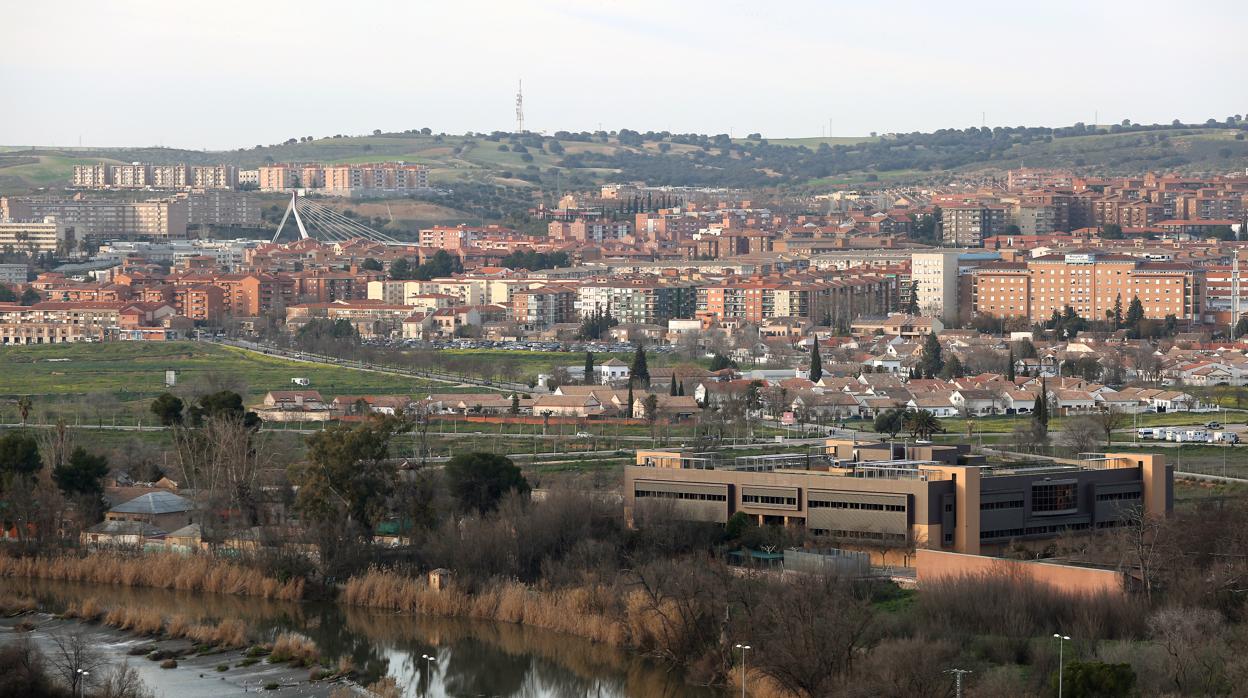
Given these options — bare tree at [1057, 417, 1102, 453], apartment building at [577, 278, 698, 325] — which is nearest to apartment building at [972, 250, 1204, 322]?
apartment building at [577, 278, 698, 325]

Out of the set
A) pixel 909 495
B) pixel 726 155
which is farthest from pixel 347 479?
pixel 726 155

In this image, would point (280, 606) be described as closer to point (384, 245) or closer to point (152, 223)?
point (384, 245)

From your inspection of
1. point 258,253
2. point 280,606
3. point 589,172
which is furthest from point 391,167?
point 280,606

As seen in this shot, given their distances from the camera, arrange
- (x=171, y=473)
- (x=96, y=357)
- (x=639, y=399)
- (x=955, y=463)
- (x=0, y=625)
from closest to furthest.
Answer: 1. (x=0, y=625)
2. (x=955, y=463)
3. (x=171, y=473)
4. (x=639, y=399)
5. (x=96, y=357)

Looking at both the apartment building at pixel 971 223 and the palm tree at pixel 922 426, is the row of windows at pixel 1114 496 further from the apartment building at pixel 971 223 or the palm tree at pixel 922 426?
the apartment building at pixel 971 223

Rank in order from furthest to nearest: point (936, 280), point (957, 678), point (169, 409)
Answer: point (936, 280) → point (169, 409) → point (957, 678)

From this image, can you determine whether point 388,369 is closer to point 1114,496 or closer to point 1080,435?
point 1080,435
